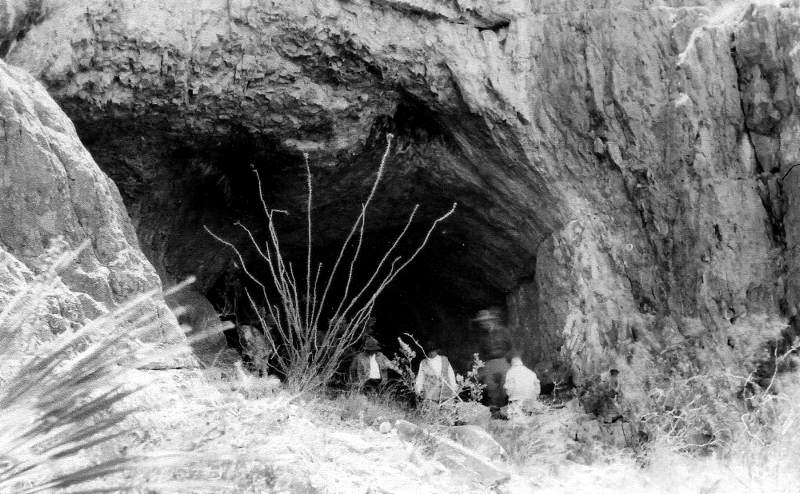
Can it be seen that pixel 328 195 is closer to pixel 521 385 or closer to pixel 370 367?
pixel 370 367

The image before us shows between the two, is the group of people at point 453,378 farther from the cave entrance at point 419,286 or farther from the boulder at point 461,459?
the boulder at point 461,459

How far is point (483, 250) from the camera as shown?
27.4 ft

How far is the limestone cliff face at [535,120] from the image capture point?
6199mm

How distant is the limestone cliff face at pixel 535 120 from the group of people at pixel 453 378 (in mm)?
437

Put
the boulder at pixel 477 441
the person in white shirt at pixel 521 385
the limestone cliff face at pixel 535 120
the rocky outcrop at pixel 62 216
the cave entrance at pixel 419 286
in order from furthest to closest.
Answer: the cave entrance at pixel 419 286 < the person in white shirt at pixel 521 385 < the limestone cliff face at pixel 535 120 < the boulder at pixel 477 441 < the rocky outcrop at pixel 62 216

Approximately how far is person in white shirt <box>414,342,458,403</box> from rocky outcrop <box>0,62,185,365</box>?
6.90 feet

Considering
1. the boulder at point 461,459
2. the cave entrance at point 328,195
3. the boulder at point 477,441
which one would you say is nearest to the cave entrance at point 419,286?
the cave entrance at point 328,195

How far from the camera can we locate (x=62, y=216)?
4.15 meters

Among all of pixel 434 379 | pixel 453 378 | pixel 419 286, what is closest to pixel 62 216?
pixel 434 379

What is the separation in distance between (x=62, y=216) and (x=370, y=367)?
389cm

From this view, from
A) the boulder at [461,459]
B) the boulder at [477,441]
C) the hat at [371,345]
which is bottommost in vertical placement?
the hat at [371,345]

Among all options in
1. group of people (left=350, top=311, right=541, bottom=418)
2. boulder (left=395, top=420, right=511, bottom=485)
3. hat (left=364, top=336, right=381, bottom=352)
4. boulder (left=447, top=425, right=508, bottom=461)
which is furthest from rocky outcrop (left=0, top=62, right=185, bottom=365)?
hat (left=364, top=336, right=381, bottom=352)

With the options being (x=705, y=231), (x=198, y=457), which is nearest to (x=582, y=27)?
(x=705, y=231)

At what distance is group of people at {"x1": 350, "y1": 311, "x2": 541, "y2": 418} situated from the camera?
5727 millimetres
